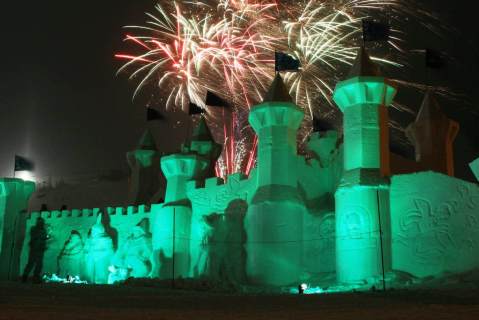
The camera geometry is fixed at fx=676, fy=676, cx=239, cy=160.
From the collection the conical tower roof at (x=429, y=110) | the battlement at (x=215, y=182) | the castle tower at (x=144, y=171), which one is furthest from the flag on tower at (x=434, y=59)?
the castle tower at (x=144, y=171)

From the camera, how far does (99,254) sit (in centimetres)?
4181

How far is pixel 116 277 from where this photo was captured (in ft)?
Answer: 131

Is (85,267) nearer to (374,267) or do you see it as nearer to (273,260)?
(273,260)

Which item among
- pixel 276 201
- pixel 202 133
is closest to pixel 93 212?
pixel 202 133

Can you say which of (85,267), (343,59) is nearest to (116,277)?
(85,267)

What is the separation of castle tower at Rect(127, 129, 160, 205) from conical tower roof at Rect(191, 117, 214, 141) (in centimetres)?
481

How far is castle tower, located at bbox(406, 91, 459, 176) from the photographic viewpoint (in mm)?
37188

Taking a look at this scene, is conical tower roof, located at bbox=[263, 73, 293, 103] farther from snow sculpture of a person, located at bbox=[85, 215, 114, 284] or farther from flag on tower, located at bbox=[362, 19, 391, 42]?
snow sculpture of a person, located at bbox=[85, 215, 114, 284]

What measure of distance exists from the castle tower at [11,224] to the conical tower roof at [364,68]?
2587 cm

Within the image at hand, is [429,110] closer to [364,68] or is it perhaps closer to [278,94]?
[364,68]

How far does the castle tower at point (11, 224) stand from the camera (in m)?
45.5

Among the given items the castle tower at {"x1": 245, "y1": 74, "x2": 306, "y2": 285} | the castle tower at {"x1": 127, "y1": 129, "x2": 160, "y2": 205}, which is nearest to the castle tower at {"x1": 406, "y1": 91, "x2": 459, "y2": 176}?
the castle tower at {"x1": 245, "y1": 74, "x2": 306, "y2": 285}

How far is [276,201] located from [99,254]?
1459 cm

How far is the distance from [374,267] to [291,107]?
936 centimetres
